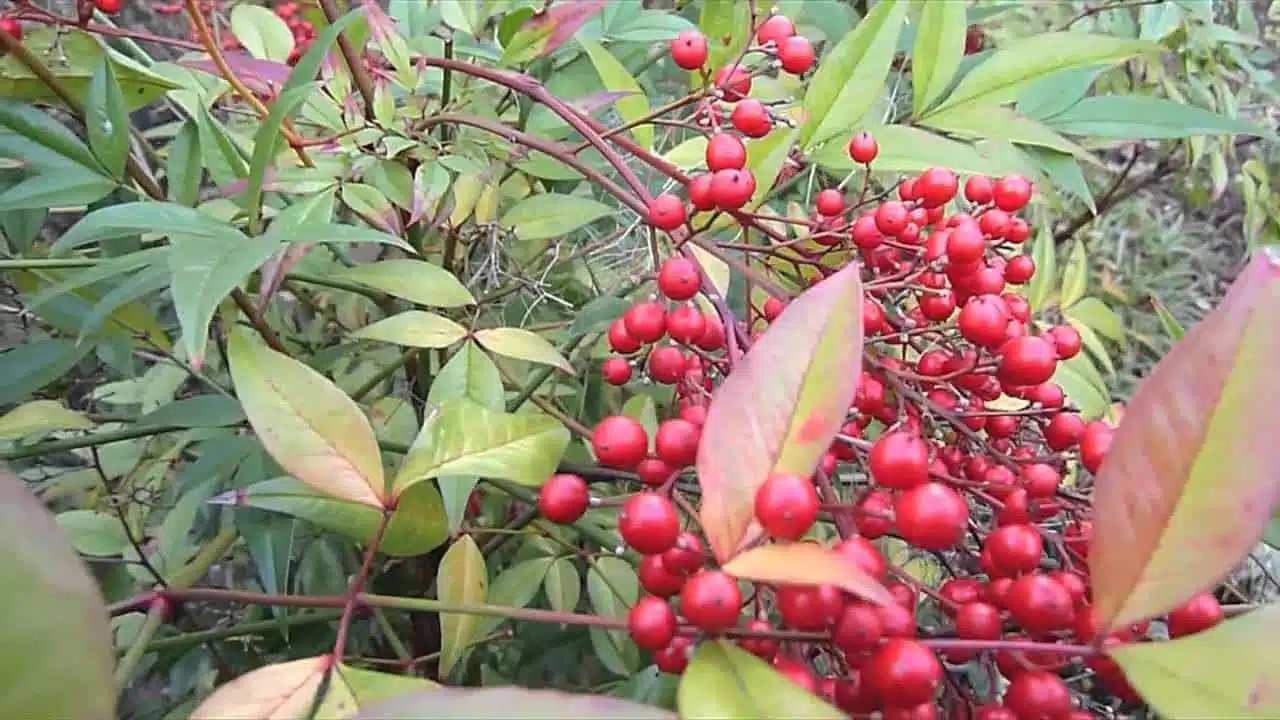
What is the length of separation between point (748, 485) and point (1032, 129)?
16.1 inches

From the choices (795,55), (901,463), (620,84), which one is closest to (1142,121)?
(795,55)

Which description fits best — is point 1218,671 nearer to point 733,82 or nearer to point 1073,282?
point 733,82

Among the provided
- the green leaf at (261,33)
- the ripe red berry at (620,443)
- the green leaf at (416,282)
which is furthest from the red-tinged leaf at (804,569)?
the green leaf at (261,33)

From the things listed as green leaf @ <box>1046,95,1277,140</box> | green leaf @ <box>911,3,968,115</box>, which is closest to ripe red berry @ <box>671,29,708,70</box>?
green leaf @ <box>911,3,968,115</box>

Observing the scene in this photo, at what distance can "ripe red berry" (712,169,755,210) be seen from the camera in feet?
1.50

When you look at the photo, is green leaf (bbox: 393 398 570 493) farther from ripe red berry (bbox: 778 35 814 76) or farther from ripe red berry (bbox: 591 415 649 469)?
ripe red berry (bbox: 778 35 814 76)

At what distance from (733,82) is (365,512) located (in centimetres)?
33

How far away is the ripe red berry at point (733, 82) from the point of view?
610 mm

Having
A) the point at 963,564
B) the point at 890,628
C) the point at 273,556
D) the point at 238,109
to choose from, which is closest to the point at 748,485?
the point at 890,628

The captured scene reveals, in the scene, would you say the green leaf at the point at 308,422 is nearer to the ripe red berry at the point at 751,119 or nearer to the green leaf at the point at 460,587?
the green leaf at the point at 460,587

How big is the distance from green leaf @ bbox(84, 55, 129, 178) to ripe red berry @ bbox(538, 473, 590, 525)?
343 millimetres

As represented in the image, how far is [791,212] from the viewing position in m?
0.79

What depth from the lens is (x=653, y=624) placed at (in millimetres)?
326

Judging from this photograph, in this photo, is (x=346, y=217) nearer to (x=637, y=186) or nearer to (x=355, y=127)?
(x=355, y=127)
